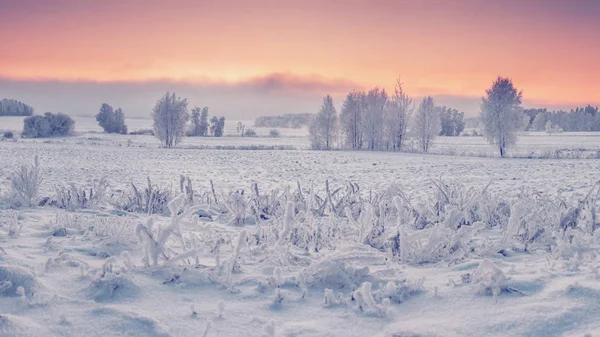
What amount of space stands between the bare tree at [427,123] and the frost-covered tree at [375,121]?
3484 mm

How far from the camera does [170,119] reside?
44656 mm

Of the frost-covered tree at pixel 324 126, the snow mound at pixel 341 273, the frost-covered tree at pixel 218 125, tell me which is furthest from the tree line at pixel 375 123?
the snow mound at pixel 341 273

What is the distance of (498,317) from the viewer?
233 cm

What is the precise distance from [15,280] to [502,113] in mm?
34920

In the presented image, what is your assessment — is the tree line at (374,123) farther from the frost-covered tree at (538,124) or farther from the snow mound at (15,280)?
the frost-covered tree at (538,124)

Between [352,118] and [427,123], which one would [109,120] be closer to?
[352,118]

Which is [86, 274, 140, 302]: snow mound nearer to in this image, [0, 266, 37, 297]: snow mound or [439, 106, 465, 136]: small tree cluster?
[0, 266, 37, 297]: snow mound

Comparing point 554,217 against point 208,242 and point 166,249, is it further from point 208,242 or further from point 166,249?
point 166,249

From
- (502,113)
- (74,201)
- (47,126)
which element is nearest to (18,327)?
(74,201)

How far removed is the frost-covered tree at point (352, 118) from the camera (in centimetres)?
4416

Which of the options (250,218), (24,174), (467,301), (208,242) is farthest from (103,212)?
(467,301)

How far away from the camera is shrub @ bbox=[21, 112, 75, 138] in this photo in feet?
161

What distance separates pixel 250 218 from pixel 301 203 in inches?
26.7

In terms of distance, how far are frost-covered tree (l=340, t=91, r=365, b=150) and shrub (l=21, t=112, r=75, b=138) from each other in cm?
3179
